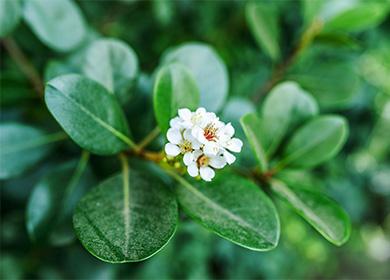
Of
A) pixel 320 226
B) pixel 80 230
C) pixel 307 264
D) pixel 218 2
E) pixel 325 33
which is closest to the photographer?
pixel 80 230

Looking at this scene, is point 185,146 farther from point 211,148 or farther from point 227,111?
point 227,111

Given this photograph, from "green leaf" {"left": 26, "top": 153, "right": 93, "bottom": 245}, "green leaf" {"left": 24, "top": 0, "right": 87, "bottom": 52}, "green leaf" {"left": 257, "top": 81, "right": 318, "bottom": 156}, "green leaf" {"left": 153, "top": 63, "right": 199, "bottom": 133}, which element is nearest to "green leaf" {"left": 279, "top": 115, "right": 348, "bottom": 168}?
"green leaf" {"left": 257, "top": 81, "right": 318, "bottom": 156}

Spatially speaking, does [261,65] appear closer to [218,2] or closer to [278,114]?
[218,2]

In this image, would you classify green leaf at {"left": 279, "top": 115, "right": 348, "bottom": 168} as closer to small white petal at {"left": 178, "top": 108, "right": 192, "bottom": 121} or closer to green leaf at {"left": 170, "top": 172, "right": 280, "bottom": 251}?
green leaf at {"left": 170, "top": 172, "right": 280, "bottom": 251}

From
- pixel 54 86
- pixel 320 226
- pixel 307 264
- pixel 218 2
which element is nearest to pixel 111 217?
pixel 54 86

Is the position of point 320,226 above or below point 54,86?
below

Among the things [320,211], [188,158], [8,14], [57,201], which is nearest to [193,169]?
[188,158]

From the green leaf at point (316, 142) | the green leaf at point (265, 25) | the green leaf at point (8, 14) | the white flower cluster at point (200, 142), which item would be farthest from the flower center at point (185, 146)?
the green leaf at point (265, 25)

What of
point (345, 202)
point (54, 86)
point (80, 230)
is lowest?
point (345, 202)
